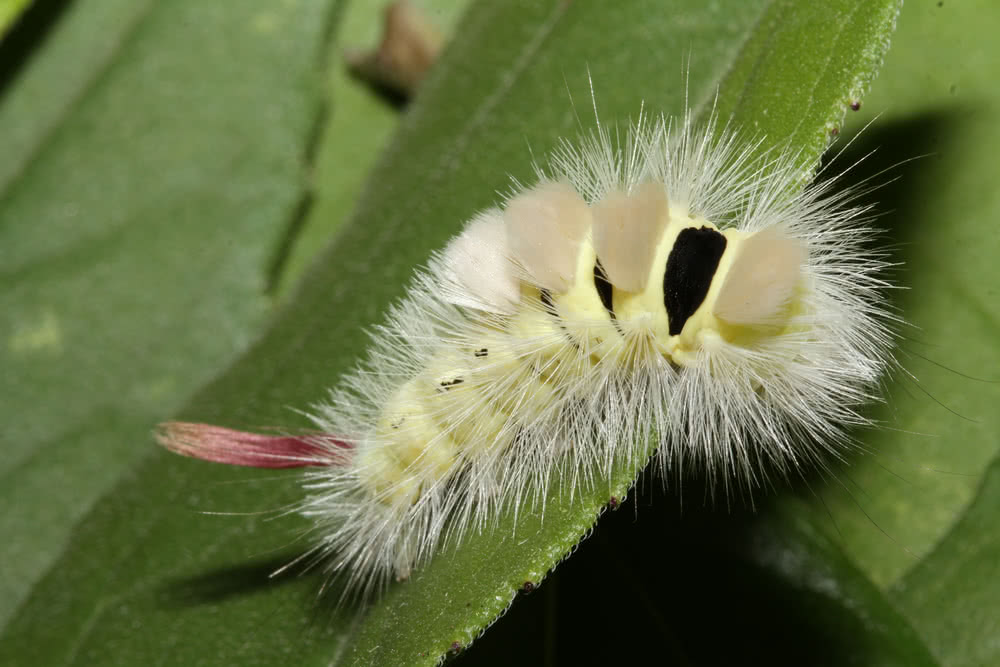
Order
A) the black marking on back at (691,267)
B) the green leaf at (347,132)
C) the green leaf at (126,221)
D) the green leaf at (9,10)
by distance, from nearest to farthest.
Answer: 1. the black marking on back at (691,267)
2. the green leaf at (9,10)
3. the green leaf at (126,221)
4. the green leaf at (347,132)

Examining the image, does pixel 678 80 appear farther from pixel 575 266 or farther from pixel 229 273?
pixel 229 273

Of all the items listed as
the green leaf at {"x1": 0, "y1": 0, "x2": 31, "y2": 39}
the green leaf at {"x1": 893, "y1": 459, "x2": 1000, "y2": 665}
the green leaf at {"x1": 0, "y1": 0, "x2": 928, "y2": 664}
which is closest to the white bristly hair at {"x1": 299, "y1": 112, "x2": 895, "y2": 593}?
the green leaf at {"x1": 0, "y1": 0, "x2": 928, "y2": 664}

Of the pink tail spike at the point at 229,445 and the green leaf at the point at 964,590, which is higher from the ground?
the green leaf at the point at 964,590

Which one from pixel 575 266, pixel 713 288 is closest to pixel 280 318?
pixel 575 266

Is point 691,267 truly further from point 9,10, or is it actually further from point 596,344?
point 9,10

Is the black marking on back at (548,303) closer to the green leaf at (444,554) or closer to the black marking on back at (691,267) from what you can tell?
the black marking on back at (691,267)

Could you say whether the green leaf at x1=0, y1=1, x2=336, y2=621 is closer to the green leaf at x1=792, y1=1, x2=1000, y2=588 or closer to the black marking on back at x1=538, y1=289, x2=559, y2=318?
the black marking on back at x1=538, y1=289, x2=559, y2=318

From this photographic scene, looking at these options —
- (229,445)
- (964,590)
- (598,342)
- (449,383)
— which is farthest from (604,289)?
(964,590)

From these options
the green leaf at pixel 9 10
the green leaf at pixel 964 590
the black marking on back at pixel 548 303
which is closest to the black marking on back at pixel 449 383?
the black marking on back at pixel 548 303
